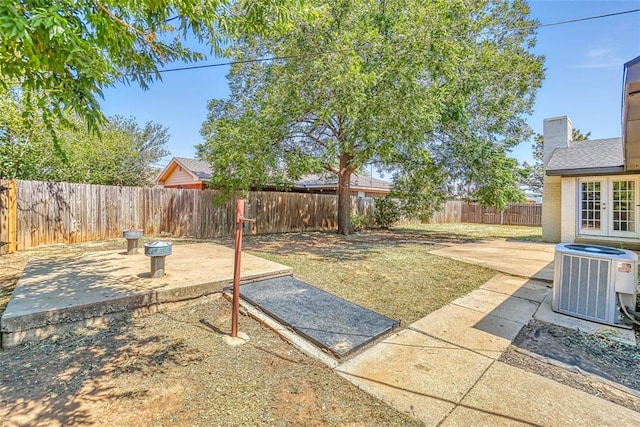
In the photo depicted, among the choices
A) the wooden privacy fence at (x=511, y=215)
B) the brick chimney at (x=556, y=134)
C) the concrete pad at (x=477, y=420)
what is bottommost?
the concrete pad at (x=477, y=420)

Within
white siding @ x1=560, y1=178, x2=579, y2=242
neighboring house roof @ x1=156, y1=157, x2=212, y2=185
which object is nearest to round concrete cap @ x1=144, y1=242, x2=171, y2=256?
neighboring house roof @ x1=156, y1=157, x2=212, y2=185

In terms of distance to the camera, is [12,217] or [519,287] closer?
[519,287]

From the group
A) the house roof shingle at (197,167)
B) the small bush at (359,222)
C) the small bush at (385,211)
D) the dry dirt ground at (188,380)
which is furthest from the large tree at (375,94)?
the dry dirt ground at (188,380)

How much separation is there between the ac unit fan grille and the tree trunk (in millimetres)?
7211

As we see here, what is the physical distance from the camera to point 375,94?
6988mm

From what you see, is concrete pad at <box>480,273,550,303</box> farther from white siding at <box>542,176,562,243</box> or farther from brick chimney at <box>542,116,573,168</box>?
brick chimney at <box>542,116,573,168</box>

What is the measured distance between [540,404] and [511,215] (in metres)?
20.3

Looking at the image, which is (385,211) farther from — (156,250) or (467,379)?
(467,379)

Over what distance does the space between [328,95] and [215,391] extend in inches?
257

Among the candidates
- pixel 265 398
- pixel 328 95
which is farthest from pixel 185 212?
pixel 265 398

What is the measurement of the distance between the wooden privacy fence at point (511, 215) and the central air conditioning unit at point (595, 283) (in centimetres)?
1590

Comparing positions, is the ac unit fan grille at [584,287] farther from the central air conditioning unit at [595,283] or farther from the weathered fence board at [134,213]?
the weathered fence board at [134,213]

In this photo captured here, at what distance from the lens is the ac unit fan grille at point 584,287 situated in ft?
11.5

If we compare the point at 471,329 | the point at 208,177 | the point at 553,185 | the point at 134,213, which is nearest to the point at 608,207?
the point at 553,185
